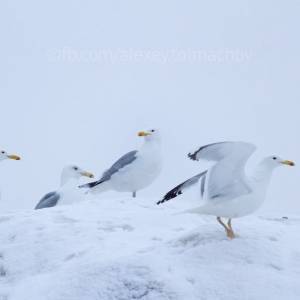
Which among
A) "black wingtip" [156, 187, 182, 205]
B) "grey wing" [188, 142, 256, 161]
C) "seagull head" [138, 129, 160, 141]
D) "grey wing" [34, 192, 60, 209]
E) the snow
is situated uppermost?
"grey wing" [188, 142, 256, 161]

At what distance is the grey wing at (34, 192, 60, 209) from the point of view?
11557 millimetres

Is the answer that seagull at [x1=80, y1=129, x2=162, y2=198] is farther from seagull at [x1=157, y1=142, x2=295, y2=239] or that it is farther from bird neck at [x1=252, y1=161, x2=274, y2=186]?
seagull at [x1=157, y1=142, x2=295, y2=239]

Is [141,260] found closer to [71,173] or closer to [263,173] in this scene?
[263,173]

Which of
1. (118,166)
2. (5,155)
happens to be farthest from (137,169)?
(5,155)

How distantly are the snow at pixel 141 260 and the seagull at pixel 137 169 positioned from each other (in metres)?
2.95

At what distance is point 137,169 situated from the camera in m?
11.2

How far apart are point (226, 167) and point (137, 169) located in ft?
15.7

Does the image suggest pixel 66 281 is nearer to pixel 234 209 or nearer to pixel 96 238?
pixel 96 238

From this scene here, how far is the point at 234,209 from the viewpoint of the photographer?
666cm

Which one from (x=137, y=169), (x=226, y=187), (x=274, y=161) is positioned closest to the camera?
(x=226, y=187)

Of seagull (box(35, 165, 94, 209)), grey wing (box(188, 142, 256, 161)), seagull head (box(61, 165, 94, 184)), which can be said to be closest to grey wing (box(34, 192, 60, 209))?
seagull (box(35, 165, 94, 209))

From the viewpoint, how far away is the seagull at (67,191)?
11688 millimetres

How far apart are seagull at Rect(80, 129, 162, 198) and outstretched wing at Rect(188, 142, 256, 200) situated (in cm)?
458

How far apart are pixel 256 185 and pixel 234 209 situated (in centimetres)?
38
